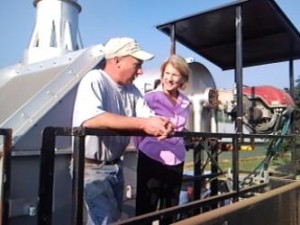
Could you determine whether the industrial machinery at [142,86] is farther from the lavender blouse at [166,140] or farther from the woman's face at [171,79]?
the woman's face at [171,79]

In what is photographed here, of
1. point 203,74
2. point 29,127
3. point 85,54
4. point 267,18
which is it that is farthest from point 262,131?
point 29,127

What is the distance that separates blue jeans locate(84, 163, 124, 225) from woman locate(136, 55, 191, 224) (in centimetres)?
74

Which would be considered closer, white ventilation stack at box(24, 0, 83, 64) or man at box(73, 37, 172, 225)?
man at box(73, 37, 172, 225)

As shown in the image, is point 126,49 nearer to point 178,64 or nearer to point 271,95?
point 178,64

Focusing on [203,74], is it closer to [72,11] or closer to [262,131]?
[262,131]

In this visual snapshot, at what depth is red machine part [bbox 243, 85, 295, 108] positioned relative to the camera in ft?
18.2

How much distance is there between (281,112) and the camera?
5555mm

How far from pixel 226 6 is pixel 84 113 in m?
2.67

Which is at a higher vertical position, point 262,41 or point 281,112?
point 262,41

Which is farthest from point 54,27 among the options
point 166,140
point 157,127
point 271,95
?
point 271,95

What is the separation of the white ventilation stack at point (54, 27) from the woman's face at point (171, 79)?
5.11ft

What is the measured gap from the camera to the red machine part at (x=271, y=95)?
18.2 ft

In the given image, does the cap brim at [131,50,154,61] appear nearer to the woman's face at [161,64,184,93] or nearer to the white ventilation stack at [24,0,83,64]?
the woman's face at [161,64,184,93]

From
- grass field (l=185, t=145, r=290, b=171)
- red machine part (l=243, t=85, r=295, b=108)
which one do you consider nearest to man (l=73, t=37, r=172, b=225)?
grass field (l=185, t=145, r=290, b=171)
